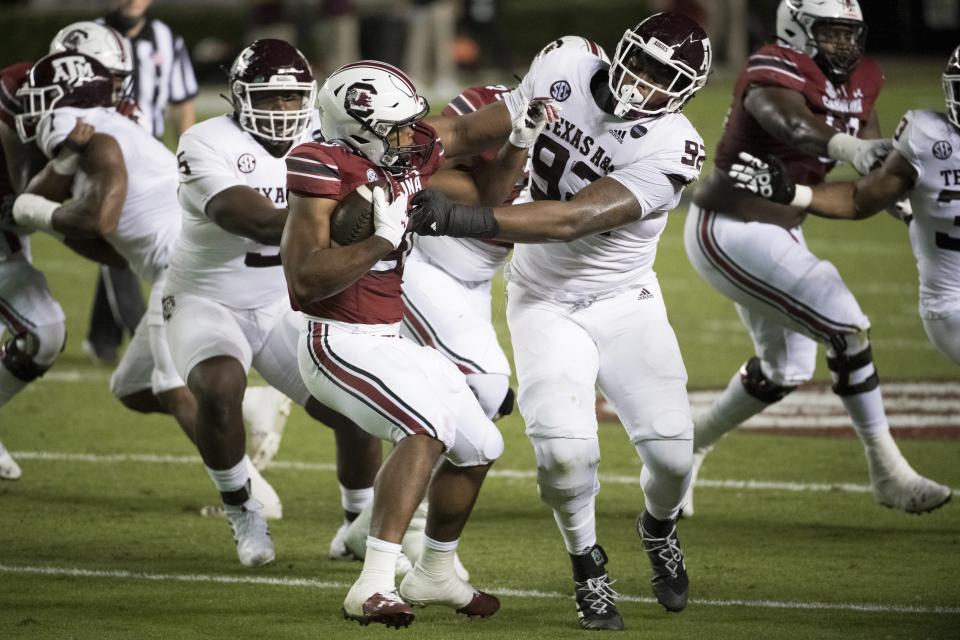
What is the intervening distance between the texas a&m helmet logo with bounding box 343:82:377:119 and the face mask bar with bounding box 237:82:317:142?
3.28 feet

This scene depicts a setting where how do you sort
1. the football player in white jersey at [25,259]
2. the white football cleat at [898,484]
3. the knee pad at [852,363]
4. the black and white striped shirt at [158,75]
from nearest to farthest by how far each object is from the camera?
the white football cleat at [898,484], the knee pad at [852,363], the football player in white jersey at [25,259], the black and white striped shirt at [158,75]

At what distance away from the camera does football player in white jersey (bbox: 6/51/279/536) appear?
5.96 meters

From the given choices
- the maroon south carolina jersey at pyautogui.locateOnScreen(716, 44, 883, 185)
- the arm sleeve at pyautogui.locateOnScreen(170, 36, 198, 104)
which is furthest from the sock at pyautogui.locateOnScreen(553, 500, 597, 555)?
the arm sleeve at pyautogui.locateOnScreen(170, 36, 198, 104)

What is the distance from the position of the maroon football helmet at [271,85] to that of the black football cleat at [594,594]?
1812mm

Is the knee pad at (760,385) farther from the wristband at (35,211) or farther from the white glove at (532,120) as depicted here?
the wristband at (35,211)

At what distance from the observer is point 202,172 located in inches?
214

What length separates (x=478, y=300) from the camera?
18.2 feet

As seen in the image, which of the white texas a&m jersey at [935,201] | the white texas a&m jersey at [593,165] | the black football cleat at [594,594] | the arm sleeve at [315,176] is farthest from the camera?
the white texas a&m jersey at [935,201]

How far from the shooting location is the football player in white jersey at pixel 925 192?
556 cm

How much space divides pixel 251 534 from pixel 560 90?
5.84ft

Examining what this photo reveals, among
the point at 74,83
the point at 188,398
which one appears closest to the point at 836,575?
the point at 188,398

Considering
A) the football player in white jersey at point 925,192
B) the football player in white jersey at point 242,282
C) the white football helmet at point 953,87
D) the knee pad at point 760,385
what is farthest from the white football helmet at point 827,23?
the football player in white jersey at point 242,282

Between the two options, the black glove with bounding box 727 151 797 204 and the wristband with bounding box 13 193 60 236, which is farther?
the wristband with bounding box 13 193 60 236

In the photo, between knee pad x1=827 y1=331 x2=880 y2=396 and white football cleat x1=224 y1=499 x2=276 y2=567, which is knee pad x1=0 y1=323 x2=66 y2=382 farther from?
knee pad x1=827 y1=331 x2=880 y2=396
